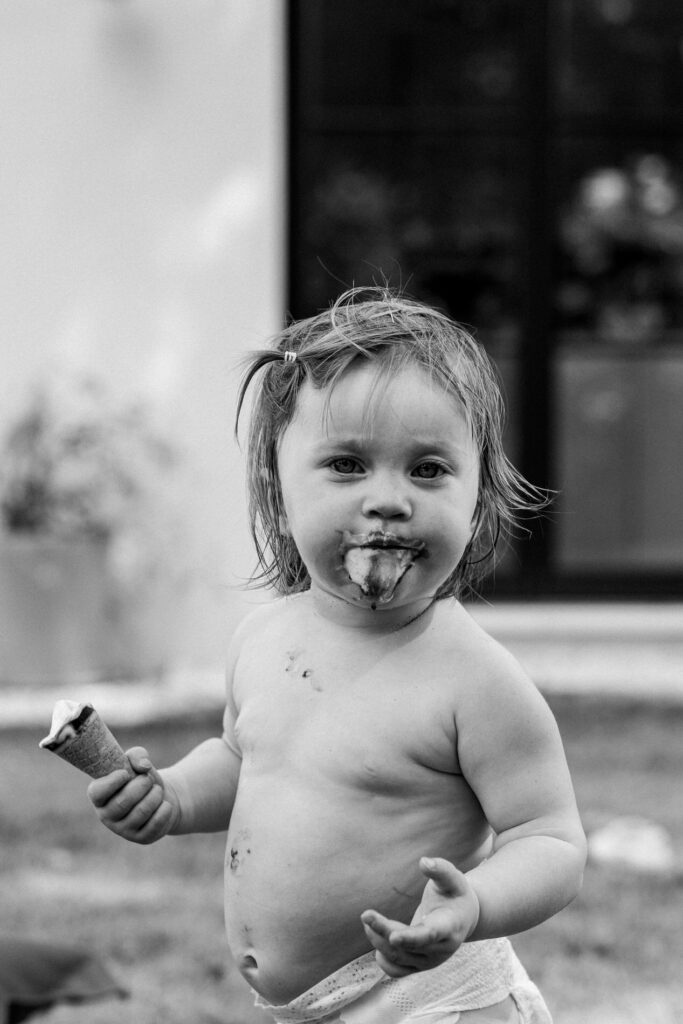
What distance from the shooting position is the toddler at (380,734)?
1565 millimetres

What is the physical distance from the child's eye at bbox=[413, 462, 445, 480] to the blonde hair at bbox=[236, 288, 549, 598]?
0.23ft

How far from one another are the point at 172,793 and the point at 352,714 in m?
0.27

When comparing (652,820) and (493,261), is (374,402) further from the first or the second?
(493,261)

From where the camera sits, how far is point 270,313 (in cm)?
632

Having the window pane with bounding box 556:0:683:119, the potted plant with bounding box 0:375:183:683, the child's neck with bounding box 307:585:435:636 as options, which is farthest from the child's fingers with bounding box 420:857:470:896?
the window pane with bounding box 556:0:683:119

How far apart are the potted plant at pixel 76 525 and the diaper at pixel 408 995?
4.20 metres

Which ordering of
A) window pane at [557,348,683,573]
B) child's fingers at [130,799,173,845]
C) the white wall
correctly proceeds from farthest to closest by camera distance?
window pane at [557,348,683,573]
the white wall
child's fingers at [130,799,173,845]

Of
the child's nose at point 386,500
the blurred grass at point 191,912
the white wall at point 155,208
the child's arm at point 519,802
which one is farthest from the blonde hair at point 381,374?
the white wall at point 155,208

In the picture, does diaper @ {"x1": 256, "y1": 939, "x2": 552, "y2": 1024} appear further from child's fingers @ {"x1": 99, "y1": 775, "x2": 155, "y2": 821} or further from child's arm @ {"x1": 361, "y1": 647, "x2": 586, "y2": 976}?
child's fingers @ {"x1": 99, "y1": 775, "x2": 155, "y2": 821}

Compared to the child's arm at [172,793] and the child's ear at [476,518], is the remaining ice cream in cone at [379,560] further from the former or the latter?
the child's arm at [172,793]

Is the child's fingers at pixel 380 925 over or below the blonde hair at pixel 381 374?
below

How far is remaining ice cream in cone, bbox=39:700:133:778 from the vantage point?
1.58 metres

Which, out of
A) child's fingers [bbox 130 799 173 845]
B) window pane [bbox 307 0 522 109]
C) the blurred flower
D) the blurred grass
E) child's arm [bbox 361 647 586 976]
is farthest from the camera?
window pane [bbox 307 0 522 109]

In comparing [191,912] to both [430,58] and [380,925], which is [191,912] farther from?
[430,58]
